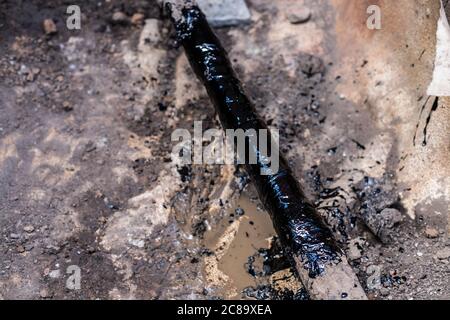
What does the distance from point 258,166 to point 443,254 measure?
47.5 inches

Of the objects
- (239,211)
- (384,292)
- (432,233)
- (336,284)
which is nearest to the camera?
(336,284)

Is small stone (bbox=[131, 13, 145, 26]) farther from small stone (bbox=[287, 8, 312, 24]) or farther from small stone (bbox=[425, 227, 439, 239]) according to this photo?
small stone (bbox=[425, 227, 439, 239])

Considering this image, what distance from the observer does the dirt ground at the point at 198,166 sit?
3596 mm

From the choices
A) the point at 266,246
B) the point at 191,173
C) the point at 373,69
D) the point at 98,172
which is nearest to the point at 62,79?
the point at 98,172

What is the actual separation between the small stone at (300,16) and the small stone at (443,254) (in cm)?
216

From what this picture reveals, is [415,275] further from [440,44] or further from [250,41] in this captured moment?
[250,41]

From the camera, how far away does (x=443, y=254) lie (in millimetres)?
3490

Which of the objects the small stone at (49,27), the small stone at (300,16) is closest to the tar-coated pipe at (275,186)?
the small stone at (300,16)

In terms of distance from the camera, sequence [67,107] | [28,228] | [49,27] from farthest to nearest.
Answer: [49,27], [67,107], [28,228]

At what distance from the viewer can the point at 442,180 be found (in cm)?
366

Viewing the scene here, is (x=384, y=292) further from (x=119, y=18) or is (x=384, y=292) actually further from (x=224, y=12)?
(x=119, y=18)

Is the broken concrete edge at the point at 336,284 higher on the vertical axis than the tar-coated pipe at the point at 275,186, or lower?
lower

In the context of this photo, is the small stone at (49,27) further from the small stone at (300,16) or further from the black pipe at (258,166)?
the small stone at (300,16)

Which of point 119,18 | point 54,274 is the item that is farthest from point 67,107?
point 54,274
